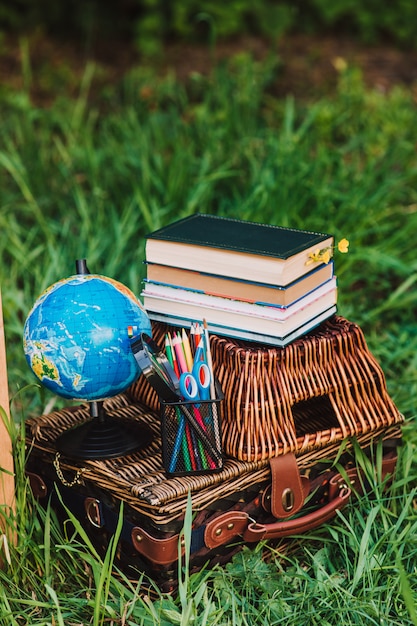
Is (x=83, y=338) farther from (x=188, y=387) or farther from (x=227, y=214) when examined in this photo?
(x=227, y=214)

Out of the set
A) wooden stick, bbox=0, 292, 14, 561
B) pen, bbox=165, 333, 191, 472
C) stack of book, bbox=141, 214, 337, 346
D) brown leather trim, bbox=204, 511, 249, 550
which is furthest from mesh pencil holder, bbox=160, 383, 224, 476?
wooden stick, bbox=0, 292, 14, 561

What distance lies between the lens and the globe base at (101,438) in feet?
6.63

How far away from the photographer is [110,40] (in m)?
5.36

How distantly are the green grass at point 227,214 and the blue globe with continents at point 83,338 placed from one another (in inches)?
8.5

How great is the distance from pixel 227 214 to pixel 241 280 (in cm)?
137

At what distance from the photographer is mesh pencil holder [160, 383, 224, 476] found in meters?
1.93

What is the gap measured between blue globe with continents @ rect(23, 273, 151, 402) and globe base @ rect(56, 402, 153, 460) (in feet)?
0.38

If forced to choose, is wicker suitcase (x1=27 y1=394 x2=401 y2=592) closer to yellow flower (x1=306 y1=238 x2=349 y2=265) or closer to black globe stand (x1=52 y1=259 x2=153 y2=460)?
black globe stand (x1=52 y1=259 x2=153 y2=460)

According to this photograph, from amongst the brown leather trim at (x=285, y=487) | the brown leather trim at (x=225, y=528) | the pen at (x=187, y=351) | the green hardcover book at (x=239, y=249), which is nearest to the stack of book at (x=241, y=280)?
the green hardcover book at (x=239, y=249)

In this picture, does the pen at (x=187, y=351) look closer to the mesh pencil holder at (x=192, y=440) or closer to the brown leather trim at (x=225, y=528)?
the mesh pencil holder at (x=192, y=440)

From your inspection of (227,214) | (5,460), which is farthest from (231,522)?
(227,214)

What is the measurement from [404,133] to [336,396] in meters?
2.22

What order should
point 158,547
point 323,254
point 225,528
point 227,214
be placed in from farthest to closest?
point 227,214 → point 323,254 → point 225,528 → point 158,547

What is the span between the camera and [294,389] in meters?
2.04
